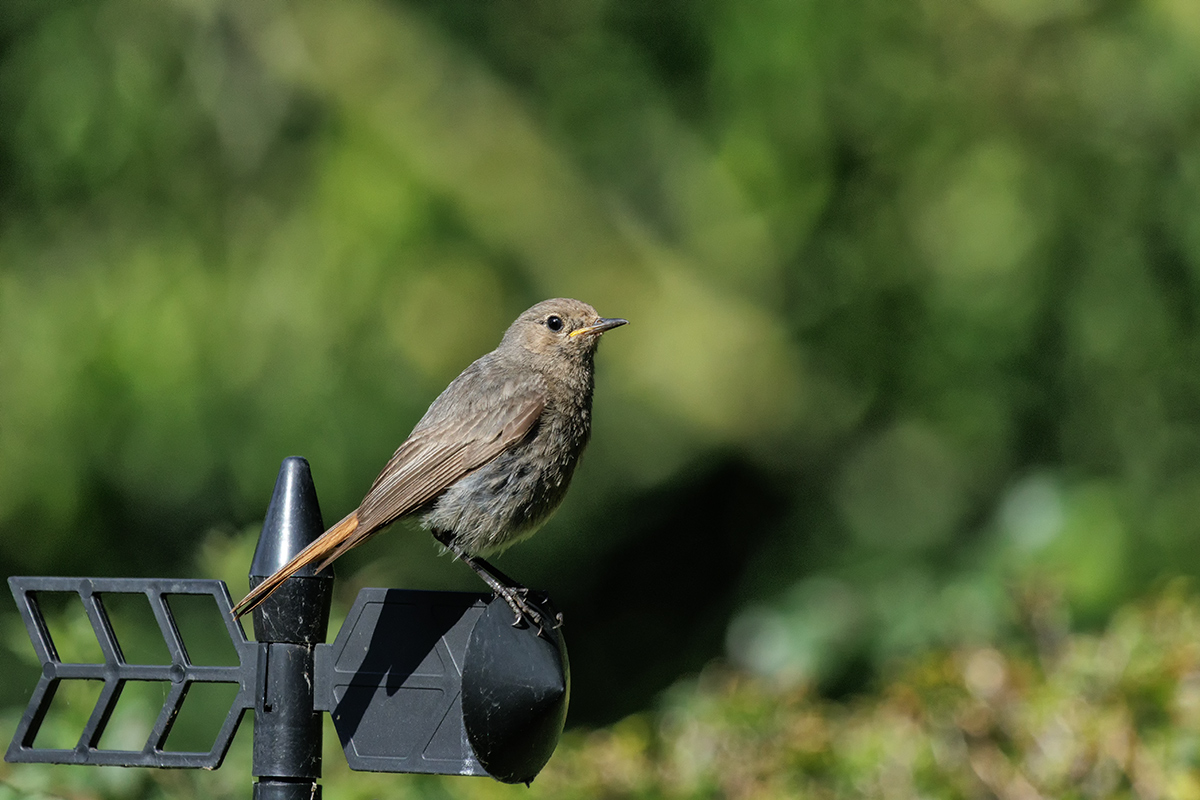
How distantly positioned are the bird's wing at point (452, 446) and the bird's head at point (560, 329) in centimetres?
47

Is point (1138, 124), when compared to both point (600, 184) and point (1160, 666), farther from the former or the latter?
point (1160, 666)

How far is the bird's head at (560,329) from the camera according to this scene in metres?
4.38

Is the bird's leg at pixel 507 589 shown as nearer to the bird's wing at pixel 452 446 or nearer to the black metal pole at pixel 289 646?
the bird's wing at pixel 452 446

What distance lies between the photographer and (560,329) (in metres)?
4.43

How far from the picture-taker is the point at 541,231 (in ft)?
19.8

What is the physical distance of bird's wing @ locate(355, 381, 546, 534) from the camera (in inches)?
139

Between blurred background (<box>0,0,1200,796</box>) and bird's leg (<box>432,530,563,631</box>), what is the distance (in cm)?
149

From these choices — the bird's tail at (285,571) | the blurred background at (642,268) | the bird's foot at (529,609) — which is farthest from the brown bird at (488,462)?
the blurred background at (642,268)

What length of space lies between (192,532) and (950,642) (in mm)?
3230

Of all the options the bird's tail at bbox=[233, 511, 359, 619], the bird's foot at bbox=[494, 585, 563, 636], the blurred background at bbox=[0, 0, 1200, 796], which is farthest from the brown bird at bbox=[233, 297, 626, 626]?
the blurred background at bbox=[0, 0, 1200, 796]

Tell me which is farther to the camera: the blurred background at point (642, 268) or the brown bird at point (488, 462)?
the blurred background at point (642, 268)

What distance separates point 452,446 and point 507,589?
71 centimetres

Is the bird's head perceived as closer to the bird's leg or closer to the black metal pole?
the bird's leg

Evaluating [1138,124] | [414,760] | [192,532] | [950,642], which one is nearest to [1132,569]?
[950,642]
